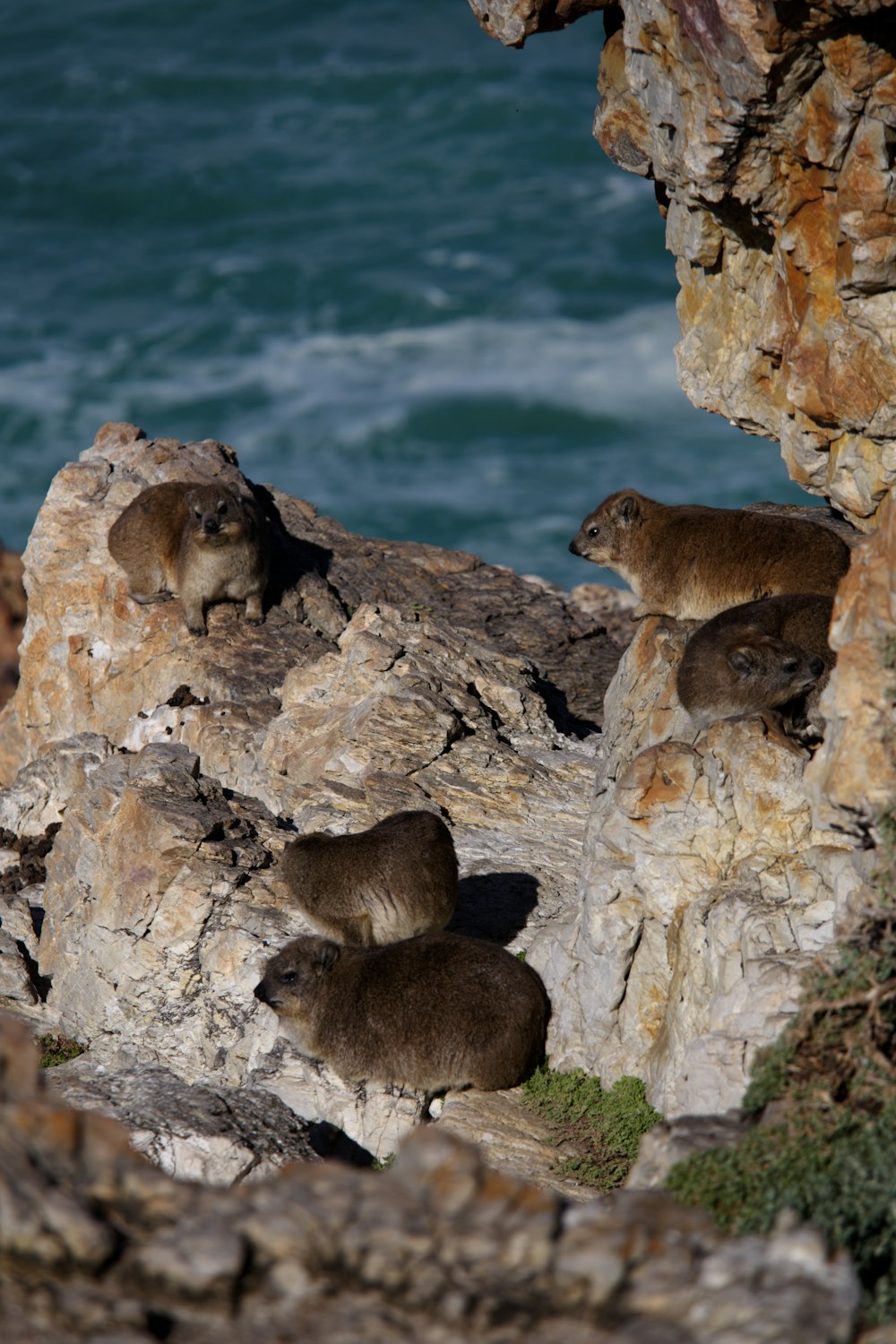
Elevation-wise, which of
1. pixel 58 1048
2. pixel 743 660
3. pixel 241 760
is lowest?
pixel 58 1048

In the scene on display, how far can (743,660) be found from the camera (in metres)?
8.48

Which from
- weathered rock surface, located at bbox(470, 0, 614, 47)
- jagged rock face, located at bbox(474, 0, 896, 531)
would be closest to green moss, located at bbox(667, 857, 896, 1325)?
jagged rock face, located at bbox(474, 0, 896, 531)

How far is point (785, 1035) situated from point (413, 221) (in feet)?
145

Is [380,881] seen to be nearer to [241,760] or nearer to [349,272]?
[241,760]

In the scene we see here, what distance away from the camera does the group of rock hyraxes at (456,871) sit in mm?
8562

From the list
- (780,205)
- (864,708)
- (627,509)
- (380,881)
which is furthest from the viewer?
(627,509)

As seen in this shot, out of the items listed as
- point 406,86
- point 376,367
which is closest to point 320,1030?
point 376,367

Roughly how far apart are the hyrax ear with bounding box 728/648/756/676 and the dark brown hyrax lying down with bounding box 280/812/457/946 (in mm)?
2148

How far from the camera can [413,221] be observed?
47781mm

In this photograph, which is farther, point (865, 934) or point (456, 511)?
point (456, 511)

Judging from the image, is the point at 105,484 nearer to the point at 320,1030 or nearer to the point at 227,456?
the point at 227,456

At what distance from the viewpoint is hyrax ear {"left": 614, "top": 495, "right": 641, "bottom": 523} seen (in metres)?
10.7

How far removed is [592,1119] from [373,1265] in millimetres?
3774

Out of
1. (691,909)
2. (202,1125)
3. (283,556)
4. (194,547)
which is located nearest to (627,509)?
(691,909)
